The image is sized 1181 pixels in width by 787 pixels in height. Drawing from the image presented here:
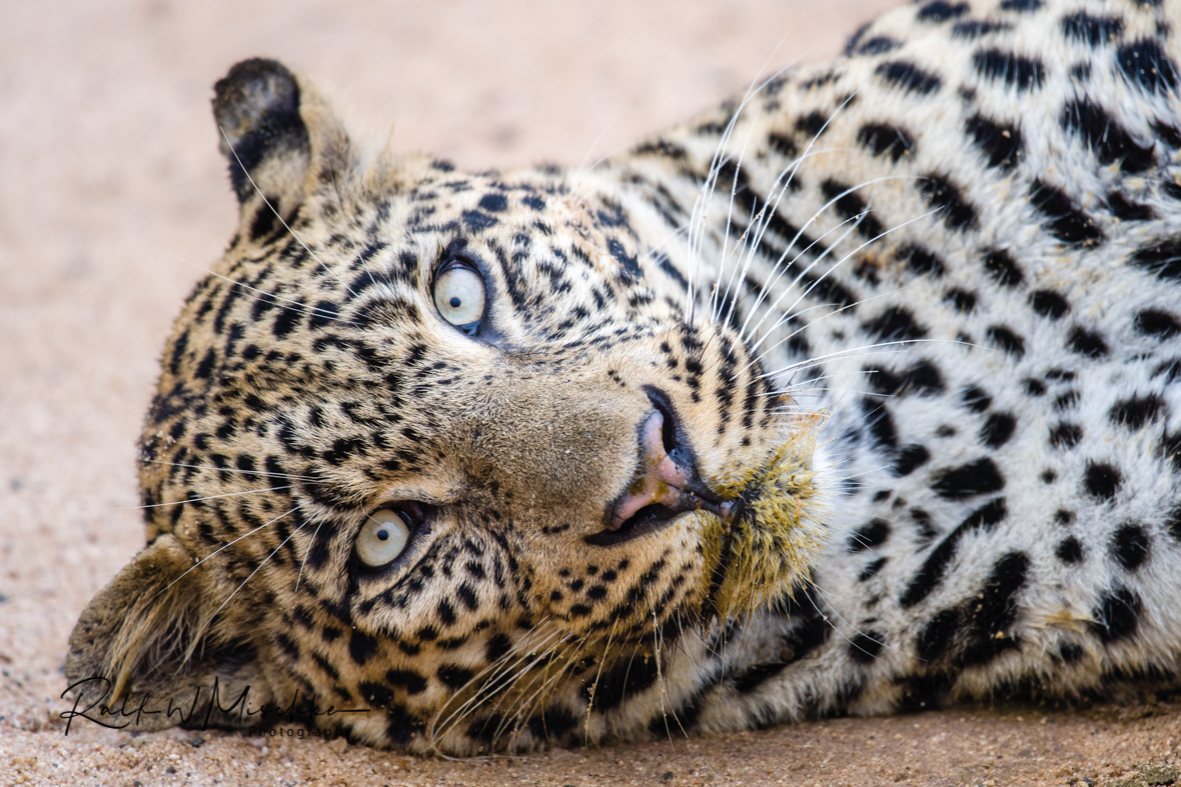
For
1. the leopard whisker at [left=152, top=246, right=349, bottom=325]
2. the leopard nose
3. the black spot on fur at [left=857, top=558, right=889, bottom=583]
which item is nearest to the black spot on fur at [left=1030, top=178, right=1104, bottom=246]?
the black spot on fur at [left=857, top=558, right=889, bottom=583]

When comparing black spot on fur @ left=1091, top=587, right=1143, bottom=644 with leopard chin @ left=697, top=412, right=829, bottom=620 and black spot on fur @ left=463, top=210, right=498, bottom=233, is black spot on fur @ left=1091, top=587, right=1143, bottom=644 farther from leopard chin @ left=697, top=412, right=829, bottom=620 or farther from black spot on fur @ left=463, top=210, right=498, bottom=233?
black spot on fur @ left=463, top=210, right=498, bottom=233

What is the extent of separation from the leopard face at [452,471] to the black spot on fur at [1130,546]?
1.08 meters

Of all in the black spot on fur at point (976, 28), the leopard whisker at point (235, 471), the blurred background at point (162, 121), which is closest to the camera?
the leopard whisker at point (235, 471)

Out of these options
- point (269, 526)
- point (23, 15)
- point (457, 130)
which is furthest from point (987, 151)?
point (23, 15)

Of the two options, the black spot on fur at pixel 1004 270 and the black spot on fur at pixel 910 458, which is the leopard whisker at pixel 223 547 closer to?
the black spot on fur at pixel 910 458

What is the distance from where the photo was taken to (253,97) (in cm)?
440

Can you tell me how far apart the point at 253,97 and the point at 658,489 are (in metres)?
2.66

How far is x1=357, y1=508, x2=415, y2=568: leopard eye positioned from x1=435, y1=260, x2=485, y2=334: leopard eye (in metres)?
0.69

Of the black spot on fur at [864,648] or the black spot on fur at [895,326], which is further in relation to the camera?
the black spot on fur at [895,326]

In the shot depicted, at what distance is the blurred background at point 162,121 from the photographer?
710 cm

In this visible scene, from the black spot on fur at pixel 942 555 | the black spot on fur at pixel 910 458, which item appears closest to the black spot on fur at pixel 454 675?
the black spot on fur at pixel 942 555

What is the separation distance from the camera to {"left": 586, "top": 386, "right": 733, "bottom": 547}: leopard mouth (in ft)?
9.84

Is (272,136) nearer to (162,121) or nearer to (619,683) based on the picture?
(619,683)

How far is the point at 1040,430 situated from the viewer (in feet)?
12.5
